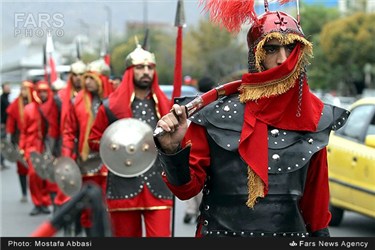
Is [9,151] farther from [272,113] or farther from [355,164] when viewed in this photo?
[272,113]

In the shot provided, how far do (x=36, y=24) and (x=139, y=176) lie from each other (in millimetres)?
2064

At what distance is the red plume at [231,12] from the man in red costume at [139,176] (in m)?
2.47

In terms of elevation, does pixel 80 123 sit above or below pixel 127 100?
below

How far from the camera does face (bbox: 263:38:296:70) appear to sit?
391 centimetres

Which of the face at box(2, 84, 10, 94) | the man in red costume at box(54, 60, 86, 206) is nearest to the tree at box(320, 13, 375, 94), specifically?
the face at box(2, 84, 10, 94)

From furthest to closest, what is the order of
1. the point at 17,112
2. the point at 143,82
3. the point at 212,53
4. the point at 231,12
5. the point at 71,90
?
the point at 212,53 → the point at 17,112 → the point at 71,90 → the point at 143,82 → the point at 231,12

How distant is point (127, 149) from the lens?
6504mm

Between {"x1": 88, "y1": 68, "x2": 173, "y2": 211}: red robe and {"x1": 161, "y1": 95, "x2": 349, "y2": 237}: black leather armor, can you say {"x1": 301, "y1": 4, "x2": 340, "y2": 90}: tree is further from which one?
{"x1": 161, "y1": 95, "x2": 349, "y2": 237}: black leather armor

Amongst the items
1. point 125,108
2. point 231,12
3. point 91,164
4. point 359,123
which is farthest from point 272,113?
point 359,123

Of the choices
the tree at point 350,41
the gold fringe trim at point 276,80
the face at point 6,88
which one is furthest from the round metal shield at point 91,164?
the tree at point 350,41

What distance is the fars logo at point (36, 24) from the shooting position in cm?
496

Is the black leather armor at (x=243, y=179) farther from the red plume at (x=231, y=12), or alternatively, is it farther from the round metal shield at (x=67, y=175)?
the round metal shield at (x=67, y=175)

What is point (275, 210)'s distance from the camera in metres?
3.78

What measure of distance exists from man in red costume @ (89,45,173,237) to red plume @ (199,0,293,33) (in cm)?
247
